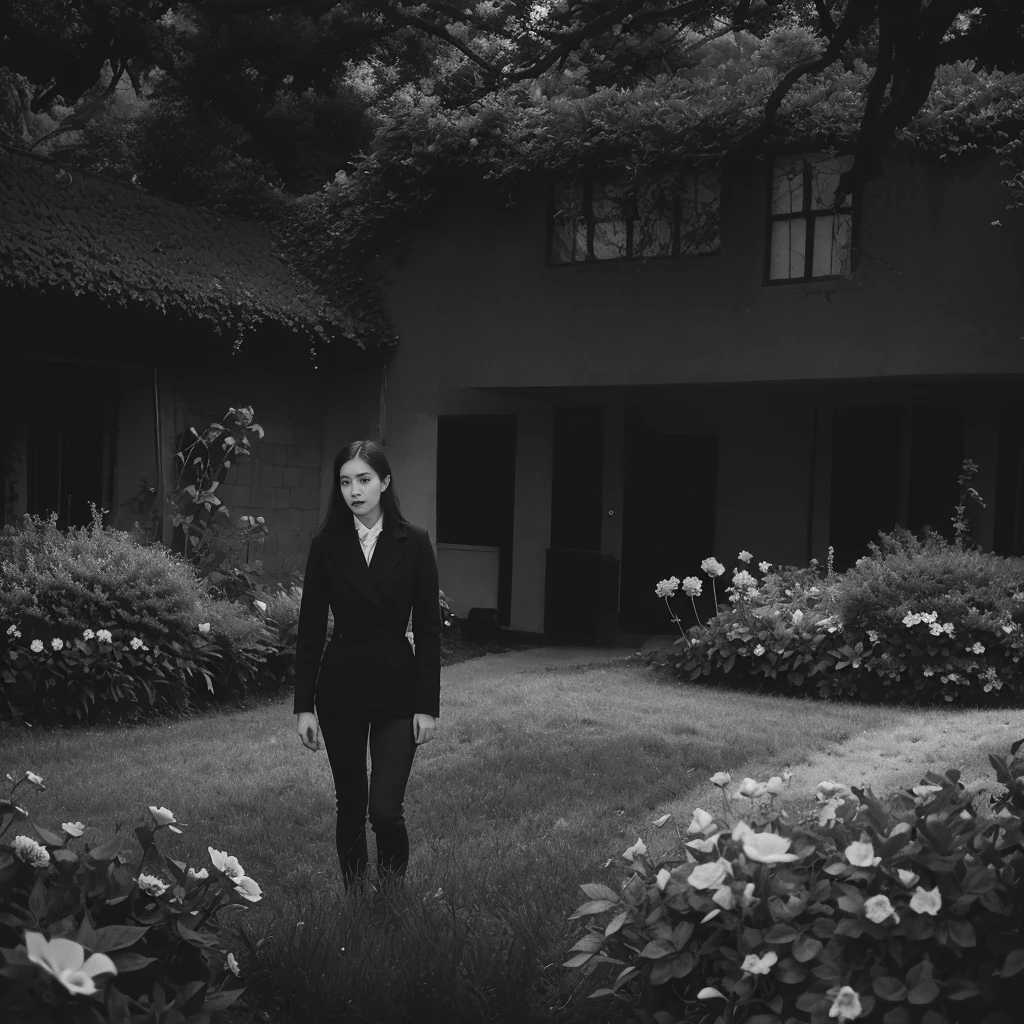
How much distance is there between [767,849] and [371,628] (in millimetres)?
1869

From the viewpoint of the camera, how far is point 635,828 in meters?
5.37

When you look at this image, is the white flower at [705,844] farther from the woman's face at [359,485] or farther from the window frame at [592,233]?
the window frame at [592,233]

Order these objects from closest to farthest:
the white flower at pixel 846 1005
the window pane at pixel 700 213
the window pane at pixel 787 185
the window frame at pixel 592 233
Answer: the white flower at pixel 846 1005, the window pane at pixel 787 185, the window pane at pixel 700 213, the window frame at pixel 592 233

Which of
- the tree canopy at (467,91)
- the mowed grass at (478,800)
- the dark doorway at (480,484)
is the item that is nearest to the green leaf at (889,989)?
the mowed grass at (478,800)

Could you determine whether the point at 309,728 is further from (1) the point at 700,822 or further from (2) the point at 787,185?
(2) the point at 787,185

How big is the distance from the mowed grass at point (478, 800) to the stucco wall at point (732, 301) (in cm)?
357

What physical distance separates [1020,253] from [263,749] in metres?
7.62

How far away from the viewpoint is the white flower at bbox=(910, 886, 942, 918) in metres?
2.41

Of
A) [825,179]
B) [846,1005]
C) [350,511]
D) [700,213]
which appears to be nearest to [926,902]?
[846,1005]

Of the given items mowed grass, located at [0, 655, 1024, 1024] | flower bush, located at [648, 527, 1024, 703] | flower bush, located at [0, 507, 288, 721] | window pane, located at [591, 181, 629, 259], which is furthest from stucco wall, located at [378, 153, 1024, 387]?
flower bush, located at [0, 507, 288, 721]

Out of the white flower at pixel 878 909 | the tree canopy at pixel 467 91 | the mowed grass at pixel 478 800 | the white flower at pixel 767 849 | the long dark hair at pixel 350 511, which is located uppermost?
the tree canopy at pixel 467 91

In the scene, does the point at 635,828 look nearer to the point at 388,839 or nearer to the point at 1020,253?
the point at 388,839

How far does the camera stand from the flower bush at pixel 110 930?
2.12 meters

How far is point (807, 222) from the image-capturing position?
11203mm
